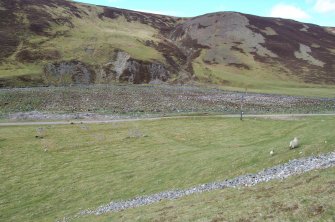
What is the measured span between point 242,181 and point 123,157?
22.4 metres

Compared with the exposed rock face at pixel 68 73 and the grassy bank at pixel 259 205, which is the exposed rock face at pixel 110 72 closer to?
the exposed rock face at pixel 68 73

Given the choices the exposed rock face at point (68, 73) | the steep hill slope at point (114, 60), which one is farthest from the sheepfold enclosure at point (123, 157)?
→ the steep hill slope at point (114, 60)

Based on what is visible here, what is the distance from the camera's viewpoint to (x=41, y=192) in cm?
4050

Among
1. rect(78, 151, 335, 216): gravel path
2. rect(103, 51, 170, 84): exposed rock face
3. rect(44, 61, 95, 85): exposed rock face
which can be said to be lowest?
rect(44, 61, 95, 85): exposed rock face

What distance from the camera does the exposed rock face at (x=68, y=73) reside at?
13562cm

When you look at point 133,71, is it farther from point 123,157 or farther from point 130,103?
point 123,157

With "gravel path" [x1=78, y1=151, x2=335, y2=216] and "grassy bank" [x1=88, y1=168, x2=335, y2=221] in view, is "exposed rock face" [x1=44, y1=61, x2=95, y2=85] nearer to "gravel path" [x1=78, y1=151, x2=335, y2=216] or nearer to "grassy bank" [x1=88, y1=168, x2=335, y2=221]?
"gravel path" [x1=78, y1=151, x2=335, y2=216]

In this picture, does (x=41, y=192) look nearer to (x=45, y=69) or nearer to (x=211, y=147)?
(x=211, y=147)

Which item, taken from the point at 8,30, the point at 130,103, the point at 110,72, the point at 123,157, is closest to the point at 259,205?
the point at 123,157

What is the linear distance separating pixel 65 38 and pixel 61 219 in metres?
154

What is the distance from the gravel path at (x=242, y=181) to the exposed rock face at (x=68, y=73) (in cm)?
10571

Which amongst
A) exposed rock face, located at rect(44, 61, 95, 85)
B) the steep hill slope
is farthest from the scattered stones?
the steep hill slope

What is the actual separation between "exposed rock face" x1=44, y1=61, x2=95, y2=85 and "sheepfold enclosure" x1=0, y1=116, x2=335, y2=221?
68525 mm

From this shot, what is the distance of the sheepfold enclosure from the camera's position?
→ 37375 mm
